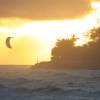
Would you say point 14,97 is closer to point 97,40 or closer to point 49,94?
point 49,94

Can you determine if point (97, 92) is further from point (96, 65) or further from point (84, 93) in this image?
point (96, 65)

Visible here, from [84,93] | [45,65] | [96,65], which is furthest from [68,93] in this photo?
[45,65]

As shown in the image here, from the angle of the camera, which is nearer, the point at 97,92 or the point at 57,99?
the point at 57,99

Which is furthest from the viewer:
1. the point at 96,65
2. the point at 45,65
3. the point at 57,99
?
the point at 45,65

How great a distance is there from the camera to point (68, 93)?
156 feet

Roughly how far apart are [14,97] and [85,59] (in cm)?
10954

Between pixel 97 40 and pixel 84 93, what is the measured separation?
108 m

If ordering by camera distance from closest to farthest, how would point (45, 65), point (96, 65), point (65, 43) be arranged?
point (96, 65)
point (65, 43)
point (45, 65)

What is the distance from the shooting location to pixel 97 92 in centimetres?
4812

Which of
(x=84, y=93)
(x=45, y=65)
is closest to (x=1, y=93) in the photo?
(x=84, y=93)

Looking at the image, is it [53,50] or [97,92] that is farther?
[53,50]

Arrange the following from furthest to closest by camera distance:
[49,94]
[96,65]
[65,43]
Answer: [65,43] < [96,65] < [49,94]

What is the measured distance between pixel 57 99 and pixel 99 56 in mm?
108638

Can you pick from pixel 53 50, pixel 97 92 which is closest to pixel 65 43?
pixel 53 50
